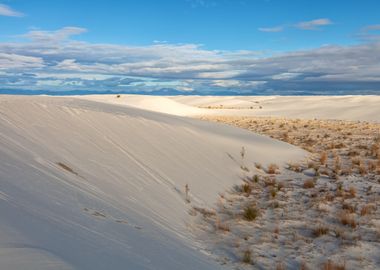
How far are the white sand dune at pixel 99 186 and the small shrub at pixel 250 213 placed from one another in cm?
89

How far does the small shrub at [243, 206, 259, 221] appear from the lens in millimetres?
7632

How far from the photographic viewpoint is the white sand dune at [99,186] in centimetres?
394

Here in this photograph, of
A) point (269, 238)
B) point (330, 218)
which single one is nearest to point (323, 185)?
point (330, 218)

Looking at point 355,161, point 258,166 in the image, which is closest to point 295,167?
point 258,166

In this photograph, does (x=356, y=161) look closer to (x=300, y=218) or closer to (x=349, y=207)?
(x=349, y=207)

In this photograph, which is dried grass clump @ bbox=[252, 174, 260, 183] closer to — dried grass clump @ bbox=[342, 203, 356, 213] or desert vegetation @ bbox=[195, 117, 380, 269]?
desert vegetation @ bbox=[195, 117, 380, 269]

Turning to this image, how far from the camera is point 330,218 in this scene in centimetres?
787

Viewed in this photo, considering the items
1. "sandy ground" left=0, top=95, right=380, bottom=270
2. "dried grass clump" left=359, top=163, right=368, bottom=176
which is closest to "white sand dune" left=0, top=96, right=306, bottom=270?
"sandy ground" left=0, top=95, right=380, bottom=270

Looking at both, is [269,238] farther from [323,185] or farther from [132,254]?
[323,185]

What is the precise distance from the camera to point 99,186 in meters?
6.65

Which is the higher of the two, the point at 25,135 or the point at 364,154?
the point at 25,135

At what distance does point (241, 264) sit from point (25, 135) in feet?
14.6

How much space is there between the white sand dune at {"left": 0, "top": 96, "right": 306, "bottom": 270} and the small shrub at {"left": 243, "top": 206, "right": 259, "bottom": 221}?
2.94 feet

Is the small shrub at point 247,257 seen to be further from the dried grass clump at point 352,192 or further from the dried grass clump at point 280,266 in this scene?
the dried grass clump at point 352,192
